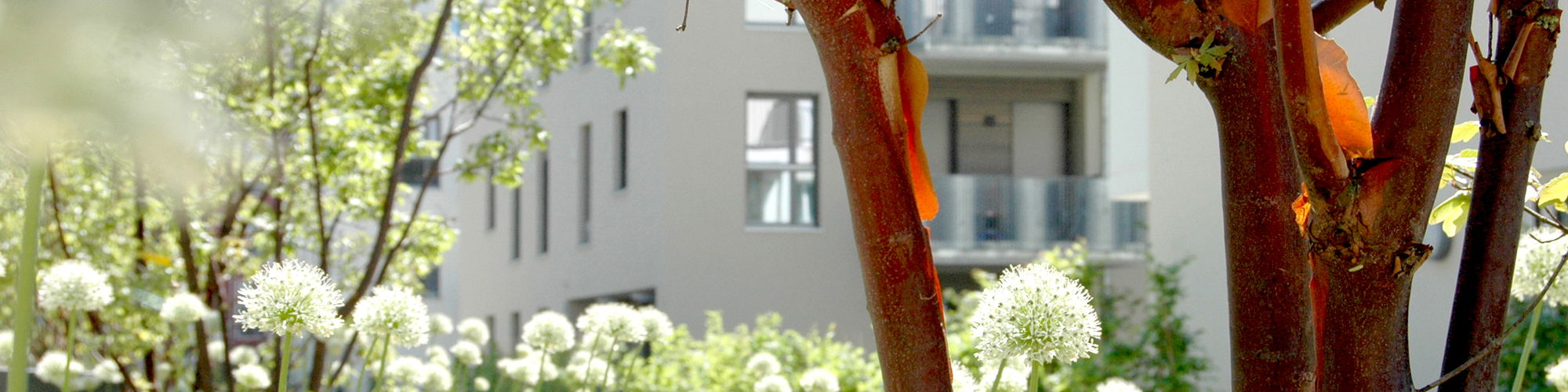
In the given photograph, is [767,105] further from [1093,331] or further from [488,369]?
[1093,331]

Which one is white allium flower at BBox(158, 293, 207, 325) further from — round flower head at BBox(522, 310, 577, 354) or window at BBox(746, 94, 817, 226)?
window at BBox(746, 94, 817, 226)

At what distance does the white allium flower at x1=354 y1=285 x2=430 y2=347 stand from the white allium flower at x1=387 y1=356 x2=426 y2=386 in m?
2.03

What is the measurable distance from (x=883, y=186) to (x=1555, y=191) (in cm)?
88

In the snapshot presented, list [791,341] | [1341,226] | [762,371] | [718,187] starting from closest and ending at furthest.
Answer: [1341,226], [762,371], [791,341], [718,187]

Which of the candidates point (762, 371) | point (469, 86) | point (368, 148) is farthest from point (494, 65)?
point (762, 371)

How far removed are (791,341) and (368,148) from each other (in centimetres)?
294

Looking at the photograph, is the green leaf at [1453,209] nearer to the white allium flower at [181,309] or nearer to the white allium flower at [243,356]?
the white allium flower at [181,309]

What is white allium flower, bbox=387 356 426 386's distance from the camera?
4.18 metres

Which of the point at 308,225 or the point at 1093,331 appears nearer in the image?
the point at 1093,331

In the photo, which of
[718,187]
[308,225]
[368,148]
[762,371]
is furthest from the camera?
[718,187]

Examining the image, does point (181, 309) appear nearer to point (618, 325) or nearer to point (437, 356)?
point (618, 325)

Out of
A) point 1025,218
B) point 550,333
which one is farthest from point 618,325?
point 1025,218

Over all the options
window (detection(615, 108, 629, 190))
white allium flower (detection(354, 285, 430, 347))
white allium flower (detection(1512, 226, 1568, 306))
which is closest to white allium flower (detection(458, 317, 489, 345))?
white allium flower (detection(354, 285, 430, 347))

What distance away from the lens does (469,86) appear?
6.51 metres
